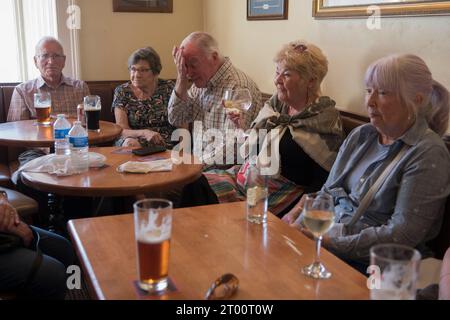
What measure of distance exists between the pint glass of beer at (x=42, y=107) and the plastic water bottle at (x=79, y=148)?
0.92 metres

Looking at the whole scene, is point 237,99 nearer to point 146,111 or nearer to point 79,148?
point 79,148

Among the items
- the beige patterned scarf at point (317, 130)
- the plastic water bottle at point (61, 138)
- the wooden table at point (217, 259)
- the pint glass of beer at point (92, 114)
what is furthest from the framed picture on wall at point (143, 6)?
the wooden table at point (217, 259)

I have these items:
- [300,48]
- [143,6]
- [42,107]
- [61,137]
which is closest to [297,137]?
[300,48]

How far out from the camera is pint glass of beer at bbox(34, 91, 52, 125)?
2980mm

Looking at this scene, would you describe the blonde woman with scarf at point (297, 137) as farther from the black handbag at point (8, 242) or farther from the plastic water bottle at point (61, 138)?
the black handbag at point (8, 242)

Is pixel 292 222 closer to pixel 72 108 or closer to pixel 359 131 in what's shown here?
pixel 359 131

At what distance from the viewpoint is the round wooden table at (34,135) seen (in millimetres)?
2592

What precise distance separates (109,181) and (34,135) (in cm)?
100

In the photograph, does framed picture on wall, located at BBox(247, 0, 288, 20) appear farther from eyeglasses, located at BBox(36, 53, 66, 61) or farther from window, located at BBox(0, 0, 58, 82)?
window, located at BBox(0, 0, 58, 82)


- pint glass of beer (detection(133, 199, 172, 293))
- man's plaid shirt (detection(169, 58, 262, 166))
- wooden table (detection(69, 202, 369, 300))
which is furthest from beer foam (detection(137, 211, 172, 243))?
man's plaid shirt (detection(169, 58, 262, 166))

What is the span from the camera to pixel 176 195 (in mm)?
2811

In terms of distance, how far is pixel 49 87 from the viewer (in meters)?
3.55

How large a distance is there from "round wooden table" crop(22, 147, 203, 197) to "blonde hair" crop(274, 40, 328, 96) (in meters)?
→ 0.74
